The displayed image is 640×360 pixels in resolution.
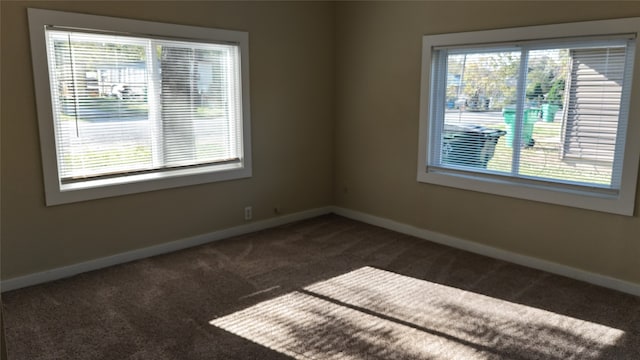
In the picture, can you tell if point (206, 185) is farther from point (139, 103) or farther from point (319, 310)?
A: point (319, 310)

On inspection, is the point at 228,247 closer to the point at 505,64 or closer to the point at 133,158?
the point at 133,158

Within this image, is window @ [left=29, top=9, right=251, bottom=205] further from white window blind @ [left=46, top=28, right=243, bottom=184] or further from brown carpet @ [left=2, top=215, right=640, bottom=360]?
brown carpet @ [left=2, top=215, right=640, bottom=360]

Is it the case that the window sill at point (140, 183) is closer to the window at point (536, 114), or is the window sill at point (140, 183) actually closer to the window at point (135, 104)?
the window at point (135, 104)

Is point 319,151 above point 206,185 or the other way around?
above

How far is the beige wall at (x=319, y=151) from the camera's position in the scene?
3.55 m

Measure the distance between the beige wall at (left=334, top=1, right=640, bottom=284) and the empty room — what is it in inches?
0.8

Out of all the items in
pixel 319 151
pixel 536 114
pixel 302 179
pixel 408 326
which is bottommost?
pixel 408 326

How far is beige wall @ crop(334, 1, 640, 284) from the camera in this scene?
366 centimetres

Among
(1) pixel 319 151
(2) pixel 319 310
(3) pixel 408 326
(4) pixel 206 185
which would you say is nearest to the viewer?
(3) pixel 408 326

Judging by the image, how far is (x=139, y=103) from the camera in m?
4.11

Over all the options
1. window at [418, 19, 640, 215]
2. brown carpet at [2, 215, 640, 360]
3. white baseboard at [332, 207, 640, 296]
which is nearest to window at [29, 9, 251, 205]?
brown carpet at [2, 215, 640, 360]

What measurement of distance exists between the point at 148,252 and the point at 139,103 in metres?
1.29

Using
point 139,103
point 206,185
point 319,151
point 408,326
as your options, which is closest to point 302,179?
point 319,151

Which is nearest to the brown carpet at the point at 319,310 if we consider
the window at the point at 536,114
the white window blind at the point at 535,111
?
the window at the point at 536,114
